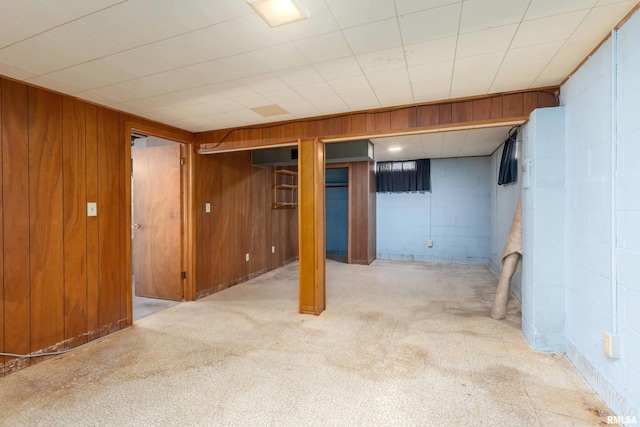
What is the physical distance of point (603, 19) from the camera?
1623 mm

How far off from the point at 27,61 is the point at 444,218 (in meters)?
6.39

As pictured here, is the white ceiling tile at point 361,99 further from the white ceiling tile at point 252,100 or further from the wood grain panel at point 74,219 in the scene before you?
the wood grain panel at point 74,219

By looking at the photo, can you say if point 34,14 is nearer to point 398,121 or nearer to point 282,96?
point 282,96

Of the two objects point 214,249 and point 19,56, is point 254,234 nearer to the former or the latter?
point 214,249

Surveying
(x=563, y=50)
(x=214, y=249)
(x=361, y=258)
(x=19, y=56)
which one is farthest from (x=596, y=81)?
(x=361, y=258)

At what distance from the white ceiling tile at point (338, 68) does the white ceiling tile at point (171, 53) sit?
2.62ft

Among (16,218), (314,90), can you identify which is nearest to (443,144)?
(314,90)

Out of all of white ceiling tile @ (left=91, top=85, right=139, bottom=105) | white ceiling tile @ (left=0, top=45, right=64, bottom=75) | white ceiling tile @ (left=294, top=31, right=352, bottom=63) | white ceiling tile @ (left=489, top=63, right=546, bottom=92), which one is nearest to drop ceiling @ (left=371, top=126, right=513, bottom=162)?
white ceiling tile @ (left=489, top=63, right=546, bottom=92)

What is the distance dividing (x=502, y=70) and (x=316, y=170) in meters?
1.87

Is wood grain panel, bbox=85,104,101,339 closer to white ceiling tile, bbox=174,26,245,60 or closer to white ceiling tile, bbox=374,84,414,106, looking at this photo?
white ceiling tile, bbox=174,26,245,60

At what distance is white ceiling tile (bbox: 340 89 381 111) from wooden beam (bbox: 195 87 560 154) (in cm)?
15

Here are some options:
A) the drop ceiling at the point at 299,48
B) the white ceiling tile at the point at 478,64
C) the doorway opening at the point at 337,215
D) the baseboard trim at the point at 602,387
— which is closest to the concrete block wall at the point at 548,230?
the baseboard trim at the point at 602,387

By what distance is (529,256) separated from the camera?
2.59 m

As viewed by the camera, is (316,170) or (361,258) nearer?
(316,170)
